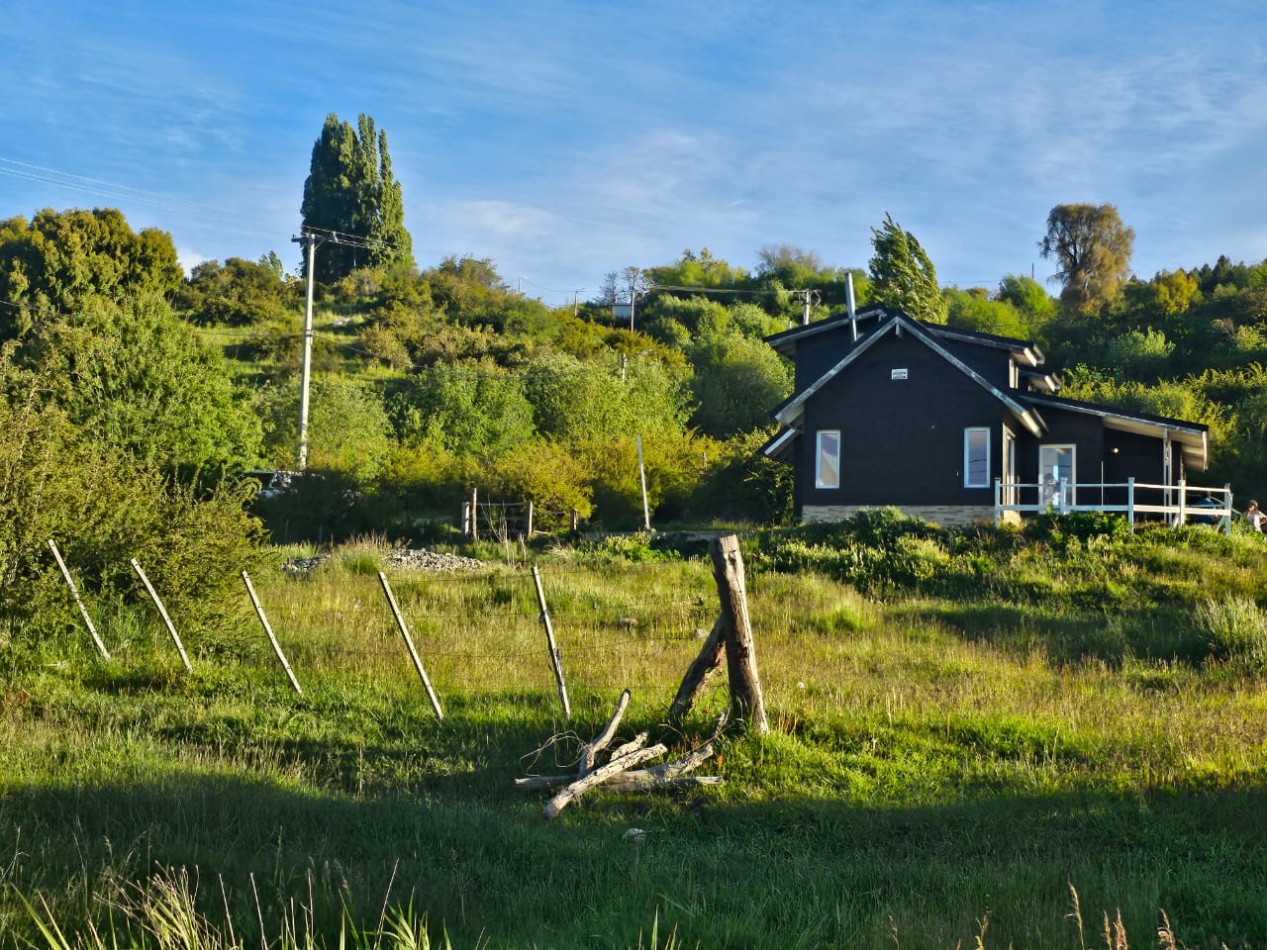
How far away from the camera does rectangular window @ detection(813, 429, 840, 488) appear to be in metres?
33.4

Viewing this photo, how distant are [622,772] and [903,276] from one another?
5758 centimetres

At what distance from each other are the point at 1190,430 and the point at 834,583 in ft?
47.0

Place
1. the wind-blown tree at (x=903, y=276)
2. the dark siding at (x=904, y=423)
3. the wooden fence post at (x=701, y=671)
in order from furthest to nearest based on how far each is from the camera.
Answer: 1. the wind-blown tree at (x=903, y=276)
2. the dark siding at (x=904, y=423)
3. the wooden fence post at (x=701, y=671)

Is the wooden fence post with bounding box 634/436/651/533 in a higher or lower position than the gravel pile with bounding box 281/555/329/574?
higher

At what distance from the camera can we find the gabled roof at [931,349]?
3053 cm

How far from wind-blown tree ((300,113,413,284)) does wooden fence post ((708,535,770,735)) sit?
8546 cm

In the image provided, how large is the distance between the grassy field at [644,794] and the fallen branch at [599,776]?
169 mm

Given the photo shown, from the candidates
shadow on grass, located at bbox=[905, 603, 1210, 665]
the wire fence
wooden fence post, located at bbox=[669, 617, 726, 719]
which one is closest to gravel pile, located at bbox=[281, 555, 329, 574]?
the wire fence

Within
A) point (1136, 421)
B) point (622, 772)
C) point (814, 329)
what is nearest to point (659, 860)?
point (622, 772)

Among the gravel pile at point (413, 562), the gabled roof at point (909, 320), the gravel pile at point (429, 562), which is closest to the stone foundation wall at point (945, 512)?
the gabled roof at point (909, 320)

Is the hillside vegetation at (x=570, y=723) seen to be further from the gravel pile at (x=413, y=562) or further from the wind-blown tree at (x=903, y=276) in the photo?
the wind-blown tree at (x=903, y=276)

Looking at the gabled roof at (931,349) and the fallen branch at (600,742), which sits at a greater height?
the gabled roof at (931,349)

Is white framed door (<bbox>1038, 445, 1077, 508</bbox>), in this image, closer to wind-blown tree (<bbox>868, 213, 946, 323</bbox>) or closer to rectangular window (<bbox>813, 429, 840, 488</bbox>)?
rectangular window (<bbox>813, 429, 840, 488</bbox>)

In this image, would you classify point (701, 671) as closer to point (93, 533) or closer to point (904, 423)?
point (93, 533)
